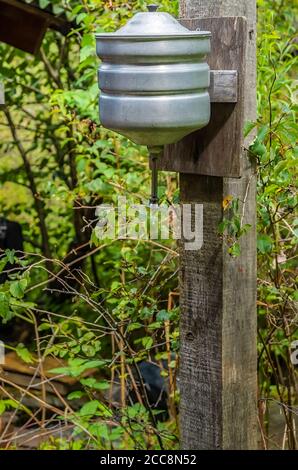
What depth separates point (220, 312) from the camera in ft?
7.24

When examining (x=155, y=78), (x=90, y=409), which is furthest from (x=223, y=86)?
(x=90, y=409)

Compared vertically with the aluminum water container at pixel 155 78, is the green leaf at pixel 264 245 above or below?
below

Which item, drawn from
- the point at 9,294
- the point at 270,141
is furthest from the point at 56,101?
the point at 270,141

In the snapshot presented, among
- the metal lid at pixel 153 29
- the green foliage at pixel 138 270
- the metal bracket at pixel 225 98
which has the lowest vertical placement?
the green foliage at pixel 138 270

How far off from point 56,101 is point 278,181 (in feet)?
6.26

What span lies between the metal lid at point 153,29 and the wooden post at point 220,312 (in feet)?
0.66

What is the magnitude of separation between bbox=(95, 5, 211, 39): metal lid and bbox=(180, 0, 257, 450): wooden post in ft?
0.66

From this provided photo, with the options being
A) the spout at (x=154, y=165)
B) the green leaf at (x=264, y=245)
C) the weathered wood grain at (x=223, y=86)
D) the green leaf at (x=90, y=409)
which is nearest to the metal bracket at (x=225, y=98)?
the weathered wood grain at (x=223, y=86)

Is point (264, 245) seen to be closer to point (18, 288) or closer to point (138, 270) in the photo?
point (138, 270)

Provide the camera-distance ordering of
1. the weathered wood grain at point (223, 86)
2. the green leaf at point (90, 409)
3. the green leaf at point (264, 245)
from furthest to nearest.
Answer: the green leaf at point (90, 409), the green leaf at point (264, 245), the weathered wood grain at point (223, 86)

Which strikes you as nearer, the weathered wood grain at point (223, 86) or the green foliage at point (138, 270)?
the weathered wood grain at point (223, 86)

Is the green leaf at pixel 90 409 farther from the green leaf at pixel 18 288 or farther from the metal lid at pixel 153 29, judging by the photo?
the metal lid at pixel 153 29

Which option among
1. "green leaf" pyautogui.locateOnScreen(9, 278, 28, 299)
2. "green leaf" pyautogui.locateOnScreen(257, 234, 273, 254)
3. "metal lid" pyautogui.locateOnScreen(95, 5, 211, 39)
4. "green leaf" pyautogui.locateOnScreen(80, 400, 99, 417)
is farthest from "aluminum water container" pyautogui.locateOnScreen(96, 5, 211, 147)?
"green leaf" pyautogui.locateOnScreen(80, 400, 99, 417)

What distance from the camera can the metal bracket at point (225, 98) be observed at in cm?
209
